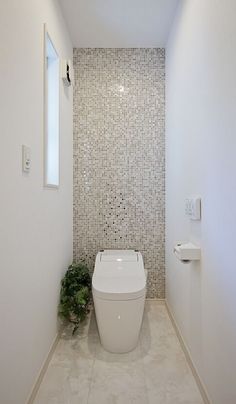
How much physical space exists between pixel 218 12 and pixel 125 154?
1.44 m

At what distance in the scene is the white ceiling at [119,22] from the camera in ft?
6.42

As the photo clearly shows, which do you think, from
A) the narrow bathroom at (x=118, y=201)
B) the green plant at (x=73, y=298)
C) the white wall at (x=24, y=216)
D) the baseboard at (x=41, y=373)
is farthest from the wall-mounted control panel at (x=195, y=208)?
the baseboard at (x=41, y=373)

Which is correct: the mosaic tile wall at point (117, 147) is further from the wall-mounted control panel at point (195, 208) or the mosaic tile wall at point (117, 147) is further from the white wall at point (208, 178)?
the wall-mounted control panel at point (195, 208)

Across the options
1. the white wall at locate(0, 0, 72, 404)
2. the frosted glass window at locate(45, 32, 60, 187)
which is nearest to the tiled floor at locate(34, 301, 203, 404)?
the white wall at locate(0, 0, 72, 404)

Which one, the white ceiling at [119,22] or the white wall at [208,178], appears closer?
the white wall at [208,178]

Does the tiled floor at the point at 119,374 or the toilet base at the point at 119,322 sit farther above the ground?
the toilet base at the point at 119,322

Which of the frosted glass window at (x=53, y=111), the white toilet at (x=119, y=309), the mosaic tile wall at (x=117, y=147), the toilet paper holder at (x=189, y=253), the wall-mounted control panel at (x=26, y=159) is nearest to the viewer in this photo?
the wall-mounted control panel at (x=26, y=159)

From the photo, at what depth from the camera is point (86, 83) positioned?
2490 millimetres

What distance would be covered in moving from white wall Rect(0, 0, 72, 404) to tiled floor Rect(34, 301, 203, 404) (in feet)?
0.46

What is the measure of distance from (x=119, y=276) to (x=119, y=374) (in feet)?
1.98

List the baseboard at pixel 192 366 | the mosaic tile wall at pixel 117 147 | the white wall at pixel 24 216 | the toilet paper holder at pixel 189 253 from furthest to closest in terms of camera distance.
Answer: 1. the mosaic tile wall at pixel 117 147
2. the toilet paper holder at pixel 189 253
3. the baseboard at pixel 192 366
4. the white wall at pixel 24 216

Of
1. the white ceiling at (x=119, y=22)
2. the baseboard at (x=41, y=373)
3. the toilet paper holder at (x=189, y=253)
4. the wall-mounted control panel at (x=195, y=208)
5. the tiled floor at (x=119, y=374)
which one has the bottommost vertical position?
the tiled floor at (x=119, y=374)

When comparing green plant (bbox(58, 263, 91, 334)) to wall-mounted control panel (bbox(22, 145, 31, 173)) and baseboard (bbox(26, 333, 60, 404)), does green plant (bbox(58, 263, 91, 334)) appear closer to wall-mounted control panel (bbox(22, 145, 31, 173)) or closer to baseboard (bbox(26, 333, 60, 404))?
baseboard (bbox(26, 333, 60, 404))

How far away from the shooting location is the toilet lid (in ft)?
5.52
